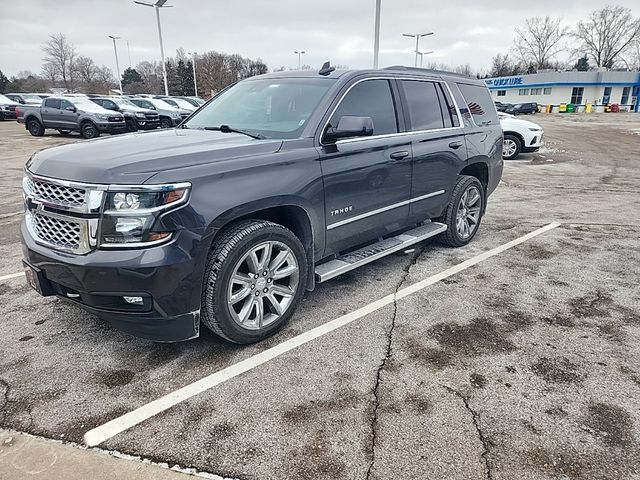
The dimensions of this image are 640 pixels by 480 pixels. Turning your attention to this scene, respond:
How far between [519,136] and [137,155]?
13.7 meters

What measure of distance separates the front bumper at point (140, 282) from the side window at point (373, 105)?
5.63 feet

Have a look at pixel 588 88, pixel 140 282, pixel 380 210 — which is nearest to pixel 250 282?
pixel 140 282

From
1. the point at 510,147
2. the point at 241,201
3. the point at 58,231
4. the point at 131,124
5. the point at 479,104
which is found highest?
the point at 479,104

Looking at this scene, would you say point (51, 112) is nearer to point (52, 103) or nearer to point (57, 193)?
point (52, 103)

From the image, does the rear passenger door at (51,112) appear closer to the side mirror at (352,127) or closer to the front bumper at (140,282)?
the front bumper at (140,282)

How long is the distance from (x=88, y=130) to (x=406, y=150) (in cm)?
1814

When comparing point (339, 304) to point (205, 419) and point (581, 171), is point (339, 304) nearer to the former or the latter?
point (205, 419)

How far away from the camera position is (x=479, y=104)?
5.77 metres

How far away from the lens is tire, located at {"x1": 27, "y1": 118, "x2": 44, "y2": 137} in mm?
20641

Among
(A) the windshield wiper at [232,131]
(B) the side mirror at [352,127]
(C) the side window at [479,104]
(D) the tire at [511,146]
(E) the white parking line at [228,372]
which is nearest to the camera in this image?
(E) the white parking line at [228,372]

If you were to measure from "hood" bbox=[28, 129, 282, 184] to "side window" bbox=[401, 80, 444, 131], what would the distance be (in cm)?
179

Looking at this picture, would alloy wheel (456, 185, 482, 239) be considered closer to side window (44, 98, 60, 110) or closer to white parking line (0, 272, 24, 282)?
white parking line (0, 272, 24, 282)

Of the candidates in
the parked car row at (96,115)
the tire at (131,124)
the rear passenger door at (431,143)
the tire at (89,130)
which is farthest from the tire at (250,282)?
the tire at (131,124)

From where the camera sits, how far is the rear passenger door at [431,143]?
4.64 metres
